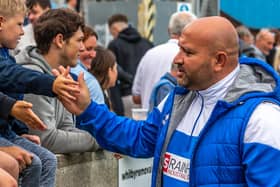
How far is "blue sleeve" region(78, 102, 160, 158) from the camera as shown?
15.9 ft

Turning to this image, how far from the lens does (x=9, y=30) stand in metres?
5.13

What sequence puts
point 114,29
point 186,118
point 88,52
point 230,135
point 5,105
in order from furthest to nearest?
point 114,29, point 88,52, point 5,105, point 186,118, point 230,135

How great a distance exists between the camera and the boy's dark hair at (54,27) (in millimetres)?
6117

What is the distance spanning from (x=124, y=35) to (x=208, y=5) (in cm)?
130

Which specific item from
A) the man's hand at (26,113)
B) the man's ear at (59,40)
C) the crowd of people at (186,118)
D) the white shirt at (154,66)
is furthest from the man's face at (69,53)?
the white shirt at (154,66)

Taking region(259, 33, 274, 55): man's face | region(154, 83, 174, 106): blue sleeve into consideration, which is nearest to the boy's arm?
region(154, 83, 174, 106): blue sleeve

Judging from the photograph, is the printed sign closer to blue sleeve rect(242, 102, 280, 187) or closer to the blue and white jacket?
the blue and white jacket

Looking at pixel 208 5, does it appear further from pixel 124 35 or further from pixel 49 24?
pixel 49 24

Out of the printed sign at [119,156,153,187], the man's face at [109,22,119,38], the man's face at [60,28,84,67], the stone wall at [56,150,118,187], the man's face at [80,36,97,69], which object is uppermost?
the man's face at [60,28,84,67]

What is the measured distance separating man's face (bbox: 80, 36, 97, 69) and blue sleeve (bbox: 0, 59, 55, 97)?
113 inches

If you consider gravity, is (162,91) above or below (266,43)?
above

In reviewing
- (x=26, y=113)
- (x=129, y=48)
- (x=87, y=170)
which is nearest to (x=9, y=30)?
(x=26, y=113)

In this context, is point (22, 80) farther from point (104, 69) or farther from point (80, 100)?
point (104, 69)

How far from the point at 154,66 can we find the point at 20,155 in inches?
190
